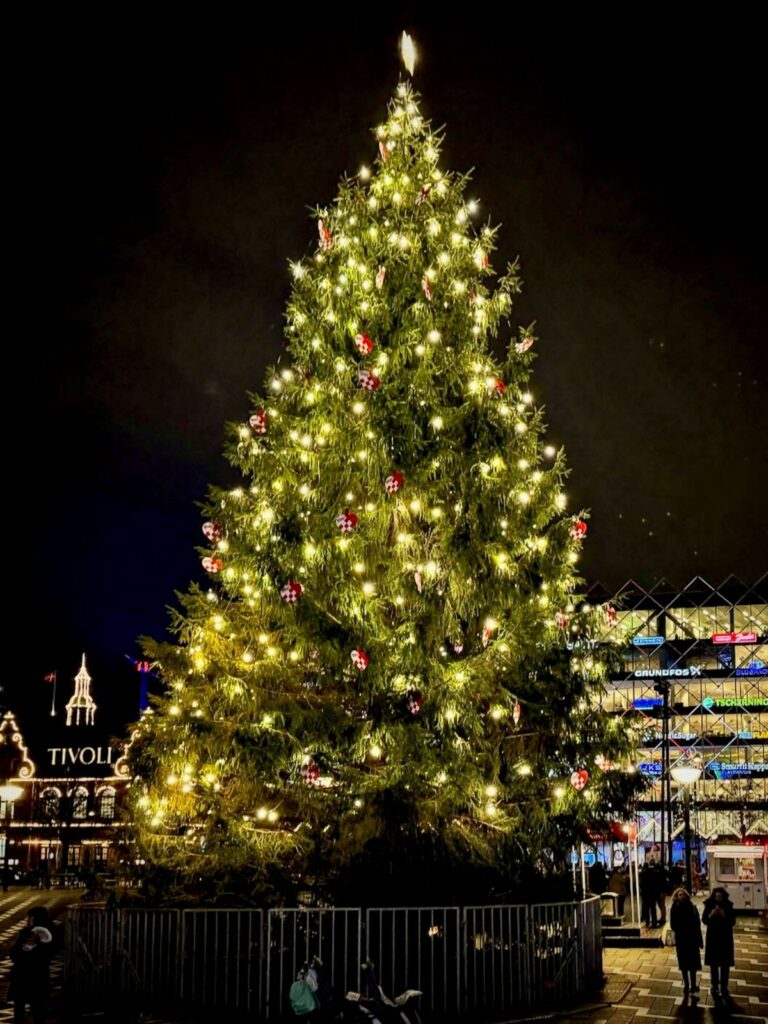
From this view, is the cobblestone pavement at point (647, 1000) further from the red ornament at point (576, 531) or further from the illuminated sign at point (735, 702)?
the illuminated sign at point (735, 702)

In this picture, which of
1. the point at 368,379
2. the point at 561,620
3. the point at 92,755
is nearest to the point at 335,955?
the point at 561,620

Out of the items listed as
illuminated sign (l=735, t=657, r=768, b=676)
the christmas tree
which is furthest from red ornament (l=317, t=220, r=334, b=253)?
illuminated sign (l=735, t=657, r=768, b=676)

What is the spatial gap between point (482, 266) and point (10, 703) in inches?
2784

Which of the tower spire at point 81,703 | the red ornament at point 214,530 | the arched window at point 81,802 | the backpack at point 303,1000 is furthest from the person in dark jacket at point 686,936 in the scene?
the tower spire at point 81,703

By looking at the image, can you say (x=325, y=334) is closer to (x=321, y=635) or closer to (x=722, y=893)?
(x=321, y=635)

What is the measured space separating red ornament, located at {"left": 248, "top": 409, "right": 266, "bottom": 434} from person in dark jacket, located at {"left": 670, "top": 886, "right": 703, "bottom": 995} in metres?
9.60

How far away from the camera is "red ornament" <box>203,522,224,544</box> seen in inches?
660

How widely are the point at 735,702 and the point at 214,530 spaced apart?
76.1 metres

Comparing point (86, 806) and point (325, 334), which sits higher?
point (325, 334)

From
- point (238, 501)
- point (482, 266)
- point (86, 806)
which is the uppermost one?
point (482, 266)

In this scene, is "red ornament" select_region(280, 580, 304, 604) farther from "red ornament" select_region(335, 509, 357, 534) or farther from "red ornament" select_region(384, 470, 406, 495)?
"red ornament" select_region(384, 470, 406, 495)

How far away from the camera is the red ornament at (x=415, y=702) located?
14.8 meters

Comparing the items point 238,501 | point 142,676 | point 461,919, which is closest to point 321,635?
point 238,501

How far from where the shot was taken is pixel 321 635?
1523 centimetres
